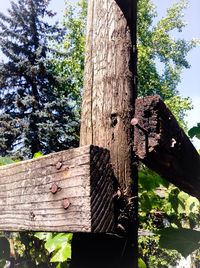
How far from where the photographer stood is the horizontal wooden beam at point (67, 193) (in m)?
1.00

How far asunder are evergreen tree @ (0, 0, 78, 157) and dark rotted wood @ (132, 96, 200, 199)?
22.3 m

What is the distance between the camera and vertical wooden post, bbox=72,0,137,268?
3.66 feet

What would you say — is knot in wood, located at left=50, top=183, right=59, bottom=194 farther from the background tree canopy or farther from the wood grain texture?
the background tree canopy

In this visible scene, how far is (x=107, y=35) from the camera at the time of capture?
1.36 meters

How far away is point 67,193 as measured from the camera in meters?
1.04

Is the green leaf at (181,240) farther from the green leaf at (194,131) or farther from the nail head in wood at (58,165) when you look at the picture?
the nail head in wood at (58,165)

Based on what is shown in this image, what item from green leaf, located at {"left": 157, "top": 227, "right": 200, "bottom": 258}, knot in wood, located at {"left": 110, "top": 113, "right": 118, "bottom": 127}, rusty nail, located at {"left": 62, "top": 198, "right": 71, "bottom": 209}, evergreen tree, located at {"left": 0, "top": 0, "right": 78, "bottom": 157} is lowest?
green leaf, located at {"left": 157, "top": 227, "right": 200, "bottom": 258}

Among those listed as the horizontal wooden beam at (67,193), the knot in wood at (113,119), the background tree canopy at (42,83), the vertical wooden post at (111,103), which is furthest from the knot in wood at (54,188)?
the background tree canopy at (42,83)

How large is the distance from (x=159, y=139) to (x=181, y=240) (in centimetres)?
56

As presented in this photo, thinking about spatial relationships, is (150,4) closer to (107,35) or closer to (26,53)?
(26,53)

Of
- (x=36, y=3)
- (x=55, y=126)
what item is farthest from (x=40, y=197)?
(x=36, y=3)

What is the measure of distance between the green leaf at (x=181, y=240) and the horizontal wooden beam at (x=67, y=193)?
43 cm

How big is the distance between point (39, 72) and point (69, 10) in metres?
8.51

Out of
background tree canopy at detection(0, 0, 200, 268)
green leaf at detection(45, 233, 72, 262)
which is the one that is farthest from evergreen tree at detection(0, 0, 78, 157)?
green leaf at detection(45, 233, 72, 262)
